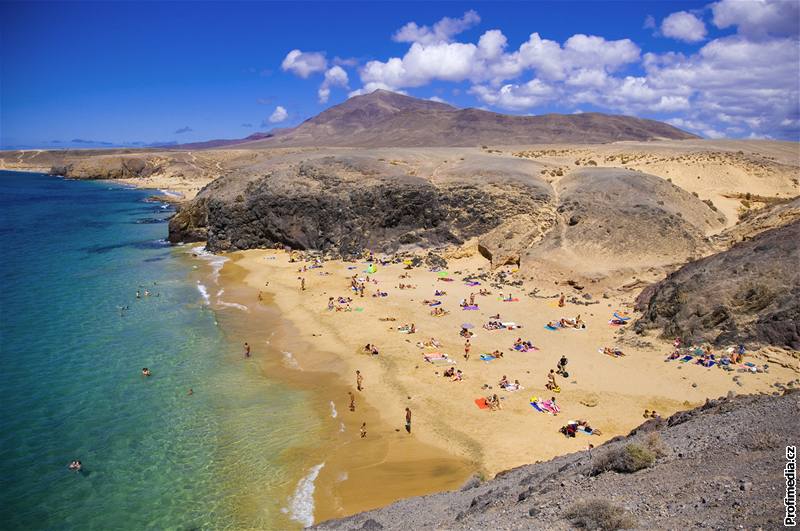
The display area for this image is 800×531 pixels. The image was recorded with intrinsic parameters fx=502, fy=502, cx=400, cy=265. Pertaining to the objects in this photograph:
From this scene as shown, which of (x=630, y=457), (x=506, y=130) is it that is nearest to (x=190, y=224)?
(x=630, y=457)

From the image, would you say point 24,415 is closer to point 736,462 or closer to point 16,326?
point 16,326

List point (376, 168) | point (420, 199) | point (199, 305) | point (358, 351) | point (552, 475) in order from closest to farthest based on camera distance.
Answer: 1. point (552, 475)
2. point (358, 351)
3. point (199, 305)
4. point (420, 199)
5. point (376, 168)

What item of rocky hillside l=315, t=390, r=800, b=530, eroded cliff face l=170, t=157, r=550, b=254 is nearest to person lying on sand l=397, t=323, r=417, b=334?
rocky hillside l=315, t=390, r=800, b=530

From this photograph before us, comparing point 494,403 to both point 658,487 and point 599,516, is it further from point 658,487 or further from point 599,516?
point 599,516

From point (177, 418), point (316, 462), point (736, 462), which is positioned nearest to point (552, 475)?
point (736, 462)

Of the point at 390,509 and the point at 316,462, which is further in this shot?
the point at 316,462

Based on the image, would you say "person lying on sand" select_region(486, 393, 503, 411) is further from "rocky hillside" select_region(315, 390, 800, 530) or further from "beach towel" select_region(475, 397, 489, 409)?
"rocky hillside" select_region(315, 390, 800, 530)
